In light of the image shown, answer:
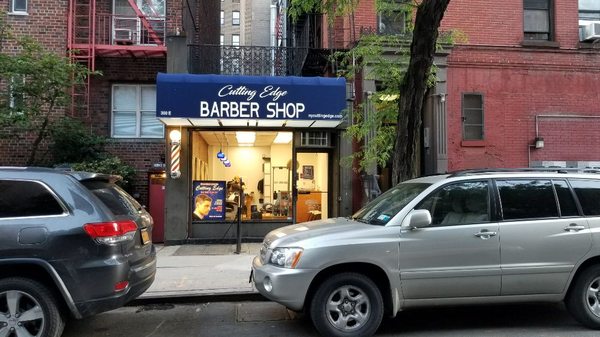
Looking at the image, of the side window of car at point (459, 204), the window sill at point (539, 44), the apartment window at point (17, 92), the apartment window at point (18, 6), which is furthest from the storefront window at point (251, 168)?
the side window of car at point (459, 204)

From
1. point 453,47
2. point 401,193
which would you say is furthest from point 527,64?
point 401,193

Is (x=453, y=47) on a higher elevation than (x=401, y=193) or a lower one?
higher

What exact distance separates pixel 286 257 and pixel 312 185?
7.16 metres

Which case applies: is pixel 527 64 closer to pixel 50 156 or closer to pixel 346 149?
pixel 346 149

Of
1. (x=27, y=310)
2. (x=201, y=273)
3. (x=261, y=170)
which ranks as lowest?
(x=201, y=273)

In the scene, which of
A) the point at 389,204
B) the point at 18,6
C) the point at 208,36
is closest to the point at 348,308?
the point at 389,204

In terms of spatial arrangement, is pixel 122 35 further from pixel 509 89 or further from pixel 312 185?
pixel 509 89

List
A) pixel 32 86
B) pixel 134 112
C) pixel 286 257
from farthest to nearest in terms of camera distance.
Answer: pixel 134 112 → pixel 32 86 → pixel 286 257

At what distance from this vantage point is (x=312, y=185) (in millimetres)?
12359

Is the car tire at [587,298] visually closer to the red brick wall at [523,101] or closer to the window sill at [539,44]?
the red brick wall at [523,101]

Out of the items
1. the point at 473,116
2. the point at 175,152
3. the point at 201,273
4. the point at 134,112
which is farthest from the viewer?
the point at 134,112

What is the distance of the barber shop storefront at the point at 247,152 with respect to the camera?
34.7 feet

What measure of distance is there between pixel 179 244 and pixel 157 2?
6.68 meters

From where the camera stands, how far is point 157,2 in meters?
13.6
